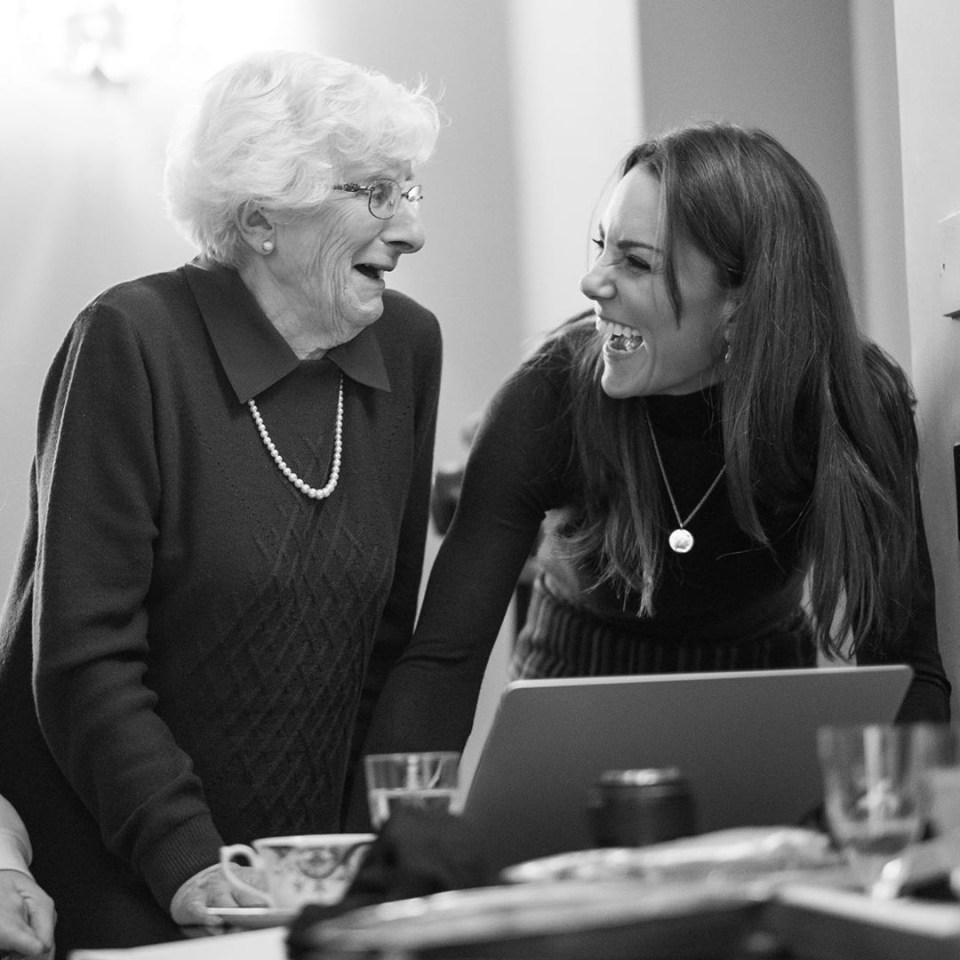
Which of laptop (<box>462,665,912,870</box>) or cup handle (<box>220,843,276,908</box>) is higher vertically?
laptop (<box>462,665,912,870</box>)

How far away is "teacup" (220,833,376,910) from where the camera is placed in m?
0.96

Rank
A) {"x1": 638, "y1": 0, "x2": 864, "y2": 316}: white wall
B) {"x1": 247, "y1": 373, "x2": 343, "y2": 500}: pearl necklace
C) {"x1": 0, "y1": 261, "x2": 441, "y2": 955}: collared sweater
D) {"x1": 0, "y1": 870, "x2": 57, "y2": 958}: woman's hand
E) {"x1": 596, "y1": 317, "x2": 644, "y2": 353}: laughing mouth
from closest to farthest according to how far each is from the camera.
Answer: {"x1": 0, "y1": 870, "x2": 57, "y2": 958}: woman's hand < {"x1": 0, "y1": 261, "x2": 441, "y2": 955}: collared sweater < {"x1": 247, "y1": 373, "x2": 343, "y2": 500}: pearl necklace < {"x1": 596, "y1": 317, "x2": 644, "y2": 353}: laughing mouth < {"x1": 638, "y1": 0, "x2": 864, "y2": 316}: white wall

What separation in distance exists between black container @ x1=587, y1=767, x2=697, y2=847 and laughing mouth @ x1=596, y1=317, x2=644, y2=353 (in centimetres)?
98

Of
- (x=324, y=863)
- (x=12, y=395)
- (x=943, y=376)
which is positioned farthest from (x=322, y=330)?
(x=12, y=395)

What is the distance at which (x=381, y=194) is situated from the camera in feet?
5.64

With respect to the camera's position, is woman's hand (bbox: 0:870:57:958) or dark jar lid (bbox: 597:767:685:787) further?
woman's hand (bbox: 0:870:57:958)

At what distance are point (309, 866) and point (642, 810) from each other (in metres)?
0.26

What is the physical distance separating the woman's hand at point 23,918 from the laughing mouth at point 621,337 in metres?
0.86

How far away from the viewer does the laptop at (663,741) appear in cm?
102

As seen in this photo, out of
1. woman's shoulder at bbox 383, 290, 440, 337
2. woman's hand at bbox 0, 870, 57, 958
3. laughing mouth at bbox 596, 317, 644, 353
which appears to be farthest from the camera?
woman's shoulder at bbox 383, 290, 440, 337

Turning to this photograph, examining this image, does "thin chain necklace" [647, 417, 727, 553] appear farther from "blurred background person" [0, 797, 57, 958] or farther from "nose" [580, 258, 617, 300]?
"blurred background person" [0, 797, 57, 958]

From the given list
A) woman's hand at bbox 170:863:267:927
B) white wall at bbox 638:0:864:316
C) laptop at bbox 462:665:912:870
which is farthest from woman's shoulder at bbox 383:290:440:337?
white wall at bbox 638:0:864:316

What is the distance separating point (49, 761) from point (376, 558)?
0.41 m

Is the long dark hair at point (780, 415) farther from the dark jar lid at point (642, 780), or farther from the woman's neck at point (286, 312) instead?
the dark jar lid at point (642, 780)
